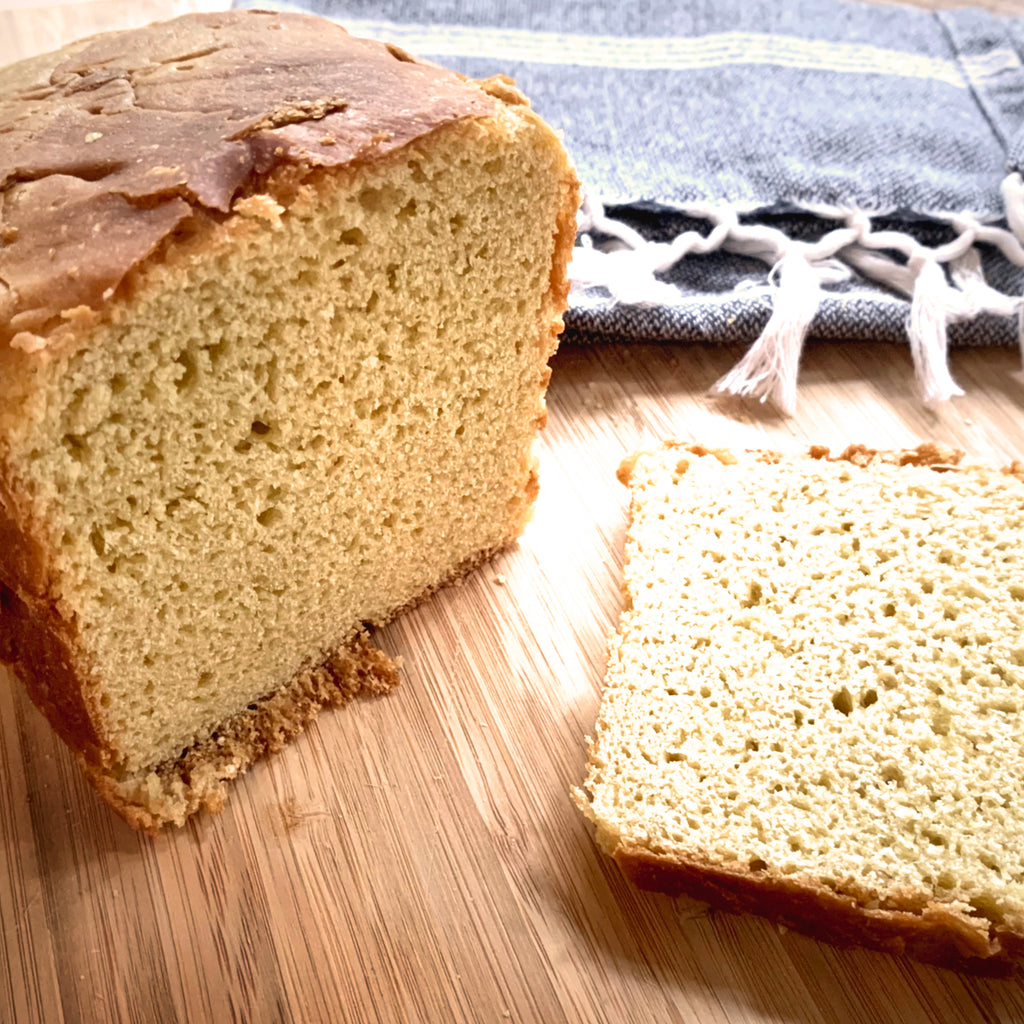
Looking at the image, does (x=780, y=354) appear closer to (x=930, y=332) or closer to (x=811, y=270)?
(x=811, y=270)

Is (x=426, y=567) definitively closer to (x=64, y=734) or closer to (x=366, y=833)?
(x=366, y=833)

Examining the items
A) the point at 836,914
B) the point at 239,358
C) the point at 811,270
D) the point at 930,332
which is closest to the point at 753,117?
the point at 811,270

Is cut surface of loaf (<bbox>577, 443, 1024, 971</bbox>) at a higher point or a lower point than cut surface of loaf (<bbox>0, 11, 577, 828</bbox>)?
lower

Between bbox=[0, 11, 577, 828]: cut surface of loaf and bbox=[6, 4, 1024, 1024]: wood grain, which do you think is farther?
bbox=[6, 4, 1024, 1024]: wood grain

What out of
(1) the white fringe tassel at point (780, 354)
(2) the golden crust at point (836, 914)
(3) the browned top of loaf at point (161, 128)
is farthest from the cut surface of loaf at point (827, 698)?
(3) the browned top of loaf at point (161, 128)

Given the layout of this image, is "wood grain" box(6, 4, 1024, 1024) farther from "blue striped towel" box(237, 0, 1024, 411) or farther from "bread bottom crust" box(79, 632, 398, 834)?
"blue striped towel" box(237, 0, 1024, 411)

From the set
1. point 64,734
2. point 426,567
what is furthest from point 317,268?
point 64,734

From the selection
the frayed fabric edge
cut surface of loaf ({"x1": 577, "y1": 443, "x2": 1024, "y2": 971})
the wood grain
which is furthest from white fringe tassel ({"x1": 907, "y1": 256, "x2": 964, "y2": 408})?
the wood grain
